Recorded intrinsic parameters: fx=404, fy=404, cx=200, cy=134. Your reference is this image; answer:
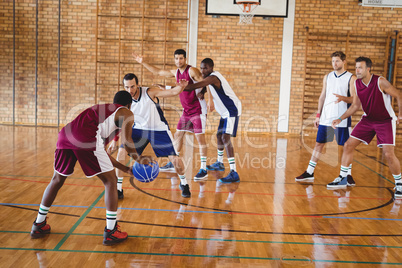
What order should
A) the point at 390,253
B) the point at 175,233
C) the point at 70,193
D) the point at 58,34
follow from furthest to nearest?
the point at 58,34
the point at 70,193
the point at 175,233
the point at 390,253

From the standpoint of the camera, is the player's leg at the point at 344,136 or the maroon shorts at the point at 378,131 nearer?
the maroon shorts at the point at 378,131

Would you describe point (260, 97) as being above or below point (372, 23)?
below

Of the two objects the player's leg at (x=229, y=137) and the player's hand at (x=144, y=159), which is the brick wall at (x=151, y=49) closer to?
the player's leg at (x=229, y=137)

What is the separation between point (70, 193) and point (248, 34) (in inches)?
309

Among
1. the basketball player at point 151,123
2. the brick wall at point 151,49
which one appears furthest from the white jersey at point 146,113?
the brick wall at point 151,49

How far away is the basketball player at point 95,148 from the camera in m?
3.51

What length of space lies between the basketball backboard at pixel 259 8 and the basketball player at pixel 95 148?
805 centimetres

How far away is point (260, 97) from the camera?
11758mm

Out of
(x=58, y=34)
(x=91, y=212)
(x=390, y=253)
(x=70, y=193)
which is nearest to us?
(x=390, y=253)

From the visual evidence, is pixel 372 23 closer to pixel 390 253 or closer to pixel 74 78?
pixel 74 78

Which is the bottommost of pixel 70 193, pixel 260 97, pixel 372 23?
pixel 70 193

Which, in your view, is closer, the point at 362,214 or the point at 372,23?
the point at 362,214

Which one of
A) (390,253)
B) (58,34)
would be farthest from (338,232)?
(58,34)

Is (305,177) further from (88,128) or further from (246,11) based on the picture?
(246,11)
